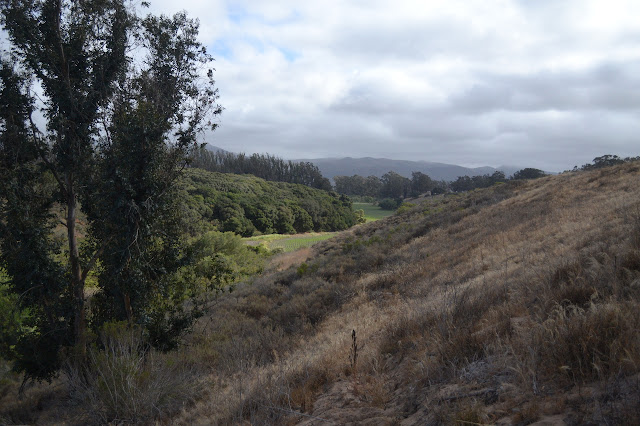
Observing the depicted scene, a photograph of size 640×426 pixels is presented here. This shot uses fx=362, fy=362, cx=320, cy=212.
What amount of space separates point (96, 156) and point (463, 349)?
9657 millimetres

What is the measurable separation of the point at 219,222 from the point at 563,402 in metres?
56.4

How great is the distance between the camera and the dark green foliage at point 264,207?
188 ft

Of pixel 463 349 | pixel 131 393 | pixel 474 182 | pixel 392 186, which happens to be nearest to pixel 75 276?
pixel 131 393

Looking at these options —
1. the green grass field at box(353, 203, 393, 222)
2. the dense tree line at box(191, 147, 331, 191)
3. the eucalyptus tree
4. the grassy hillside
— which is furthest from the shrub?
the dense tree line at box(191, 147, 331, 191)

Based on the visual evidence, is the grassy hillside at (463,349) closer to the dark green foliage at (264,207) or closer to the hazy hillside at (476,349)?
the hazy hillside at (476,349)

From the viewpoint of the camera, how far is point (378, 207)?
9581 cm

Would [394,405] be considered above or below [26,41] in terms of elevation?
below

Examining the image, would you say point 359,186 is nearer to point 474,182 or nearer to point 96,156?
point 474,182

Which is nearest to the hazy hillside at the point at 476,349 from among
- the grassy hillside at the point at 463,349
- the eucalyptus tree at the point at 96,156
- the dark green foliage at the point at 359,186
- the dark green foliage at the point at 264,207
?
the grassy hillside at the point at 463,349

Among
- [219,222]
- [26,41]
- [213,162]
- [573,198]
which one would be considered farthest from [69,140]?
[213,162]

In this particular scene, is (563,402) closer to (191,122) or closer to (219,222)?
(191,122)

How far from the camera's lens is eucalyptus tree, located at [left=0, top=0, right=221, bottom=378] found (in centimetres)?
841

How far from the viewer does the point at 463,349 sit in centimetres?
402

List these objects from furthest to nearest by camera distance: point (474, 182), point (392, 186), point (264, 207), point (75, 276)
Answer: point (392, 186) → point (474, 182) → point (264, 207) → point (75, 276)
